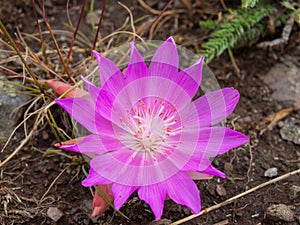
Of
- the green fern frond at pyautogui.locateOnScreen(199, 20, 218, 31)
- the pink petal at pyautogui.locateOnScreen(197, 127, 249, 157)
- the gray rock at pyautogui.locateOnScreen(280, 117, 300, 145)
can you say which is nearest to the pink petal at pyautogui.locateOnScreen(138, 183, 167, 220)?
the pink petal at pyautogui.locateOnScreen(197, 127, 249, 157)

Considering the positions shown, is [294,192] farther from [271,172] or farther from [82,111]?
[82,111]

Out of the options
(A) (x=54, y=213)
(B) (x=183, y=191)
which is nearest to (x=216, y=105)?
(B) (x=183, y=191)

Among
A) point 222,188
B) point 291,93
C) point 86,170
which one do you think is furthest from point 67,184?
point 291,93

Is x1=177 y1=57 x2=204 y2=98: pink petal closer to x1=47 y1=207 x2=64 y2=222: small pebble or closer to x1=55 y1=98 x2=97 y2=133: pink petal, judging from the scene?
x1=55 y1=98 x2=97 y2=133: pink petal

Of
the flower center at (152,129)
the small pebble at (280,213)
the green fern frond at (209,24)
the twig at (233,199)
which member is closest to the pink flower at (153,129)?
the flower center at (152,129)

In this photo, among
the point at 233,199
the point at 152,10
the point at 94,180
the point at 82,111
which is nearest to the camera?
the point at 94,180

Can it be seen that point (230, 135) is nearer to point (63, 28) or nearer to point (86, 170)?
point (86, 170)
